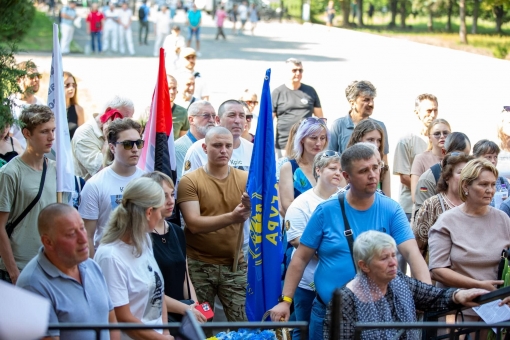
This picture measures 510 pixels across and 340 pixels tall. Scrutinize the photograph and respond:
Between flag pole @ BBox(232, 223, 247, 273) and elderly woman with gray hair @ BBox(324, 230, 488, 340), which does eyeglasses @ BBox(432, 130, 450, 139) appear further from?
elderly woman with gray hair @ BBox(324, 230, 488, 340)

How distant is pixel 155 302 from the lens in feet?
16.9

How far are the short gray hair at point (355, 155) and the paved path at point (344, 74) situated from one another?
7.01 meters

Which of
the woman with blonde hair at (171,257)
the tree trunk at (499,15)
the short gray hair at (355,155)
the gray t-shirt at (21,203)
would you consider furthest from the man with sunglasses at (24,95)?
the tree trunk at (499,15)

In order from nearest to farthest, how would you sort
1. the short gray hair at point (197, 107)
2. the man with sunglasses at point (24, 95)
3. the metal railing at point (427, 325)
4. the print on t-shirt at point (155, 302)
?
the metal railing at point (427, 325), the print on t-shirt at point (155, 302), the man with sunglasses at point (24, 95), the short gray hair at point (197, 107)

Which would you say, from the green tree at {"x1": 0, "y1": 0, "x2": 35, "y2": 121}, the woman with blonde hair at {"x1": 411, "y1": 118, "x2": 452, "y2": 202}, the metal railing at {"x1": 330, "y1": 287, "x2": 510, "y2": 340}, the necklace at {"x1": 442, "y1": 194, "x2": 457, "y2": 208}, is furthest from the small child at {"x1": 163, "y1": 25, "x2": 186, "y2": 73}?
the metal railing at {"x1": 330, "y1": 287, "x2": 510, "y2": 340}

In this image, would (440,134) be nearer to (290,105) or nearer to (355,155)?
(355,155)

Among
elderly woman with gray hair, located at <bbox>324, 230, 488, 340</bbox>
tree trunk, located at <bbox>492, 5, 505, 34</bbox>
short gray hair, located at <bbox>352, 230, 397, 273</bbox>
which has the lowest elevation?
elderly woman with gray hair, located at <bbox>324, 230, 488, 340</bbox>

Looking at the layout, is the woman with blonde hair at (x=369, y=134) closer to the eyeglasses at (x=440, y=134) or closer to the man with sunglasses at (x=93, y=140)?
the eyeglasses at (x=440, y=134)

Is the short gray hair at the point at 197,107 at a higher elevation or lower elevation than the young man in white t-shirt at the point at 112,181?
higher

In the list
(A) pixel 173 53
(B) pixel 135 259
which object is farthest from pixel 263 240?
(A) pixel 173 53

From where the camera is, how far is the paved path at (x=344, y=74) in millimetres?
20438

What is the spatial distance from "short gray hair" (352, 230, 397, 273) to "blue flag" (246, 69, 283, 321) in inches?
51.8

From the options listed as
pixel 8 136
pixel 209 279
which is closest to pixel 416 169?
pixel 209 279

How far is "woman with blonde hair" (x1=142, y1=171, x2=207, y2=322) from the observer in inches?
218
